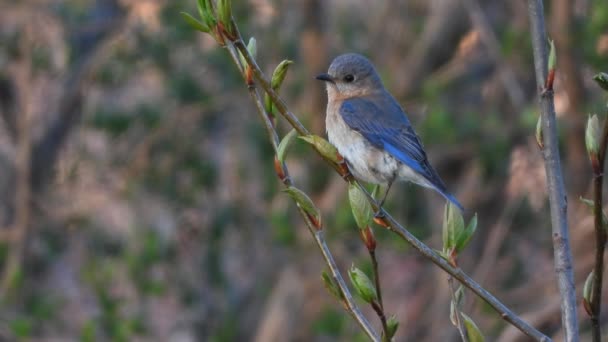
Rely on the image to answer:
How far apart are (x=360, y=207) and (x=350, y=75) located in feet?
8.08

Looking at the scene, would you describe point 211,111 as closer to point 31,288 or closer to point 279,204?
point 279,204

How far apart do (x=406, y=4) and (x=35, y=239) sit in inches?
152

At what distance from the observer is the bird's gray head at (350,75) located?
4660 mm

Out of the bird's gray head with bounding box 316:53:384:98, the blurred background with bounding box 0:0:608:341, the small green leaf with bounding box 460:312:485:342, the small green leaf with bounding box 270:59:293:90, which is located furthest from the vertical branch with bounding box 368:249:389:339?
the blurred background with bounding box 0:0:608:341

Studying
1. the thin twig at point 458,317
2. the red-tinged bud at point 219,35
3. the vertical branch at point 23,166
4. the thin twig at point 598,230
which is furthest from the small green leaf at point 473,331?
the vertical branch at point 23,166

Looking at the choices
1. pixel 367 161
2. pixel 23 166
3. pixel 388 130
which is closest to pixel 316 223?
pixel 367 161

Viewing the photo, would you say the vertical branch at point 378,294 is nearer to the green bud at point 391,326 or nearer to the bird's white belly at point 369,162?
the green bud at point 391,326

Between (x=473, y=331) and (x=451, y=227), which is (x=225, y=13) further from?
(x=473, y=331)

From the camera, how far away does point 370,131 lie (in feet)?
14.0

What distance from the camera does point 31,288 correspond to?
7934mm

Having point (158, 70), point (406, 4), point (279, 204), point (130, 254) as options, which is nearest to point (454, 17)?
point (406, 4)

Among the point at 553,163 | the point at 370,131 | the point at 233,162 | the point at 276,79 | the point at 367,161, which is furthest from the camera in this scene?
the point at 233,162

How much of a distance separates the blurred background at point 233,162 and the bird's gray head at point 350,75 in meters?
2.45

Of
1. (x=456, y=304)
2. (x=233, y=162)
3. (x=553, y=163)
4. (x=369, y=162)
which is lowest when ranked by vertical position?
(x=233, y=162)
